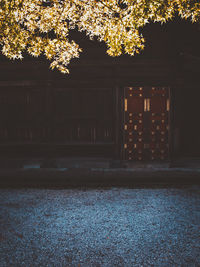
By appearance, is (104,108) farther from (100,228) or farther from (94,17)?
(100,228)

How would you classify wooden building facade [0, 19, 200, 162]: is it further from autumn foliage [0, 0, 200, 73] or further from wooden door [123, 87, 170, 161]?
autumn foliage [0, 0, 200, 73]

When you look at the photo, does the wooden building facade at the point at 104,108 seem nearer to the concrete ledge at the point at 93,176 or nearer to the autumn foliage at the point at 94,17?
the concrete ledge at the point at 93,176

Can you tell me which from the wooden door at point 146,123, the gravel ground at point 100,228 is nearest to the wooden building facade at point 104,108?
the wooden door at point 146,123

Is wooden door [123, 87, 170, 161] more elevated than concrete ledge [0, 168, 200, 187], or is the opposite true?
wooden door [123, 87, 170, 161]

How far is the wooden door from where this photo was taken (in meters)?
10.7

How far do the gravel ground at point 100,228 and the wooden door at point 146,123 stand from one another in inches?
159

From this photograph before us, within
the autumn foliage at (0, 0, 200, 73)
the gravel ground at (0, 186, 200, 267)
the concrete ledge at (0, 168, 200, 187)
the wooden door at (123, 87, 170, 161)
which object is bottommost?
the concrete ledge at (0, 168, 200, 187)

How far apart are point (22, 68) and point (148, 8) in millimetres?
6197

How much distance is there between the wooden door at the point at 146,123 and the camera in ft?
35.0

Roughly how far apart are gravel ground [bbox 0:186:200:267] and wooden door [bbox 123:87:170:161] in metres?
4.03

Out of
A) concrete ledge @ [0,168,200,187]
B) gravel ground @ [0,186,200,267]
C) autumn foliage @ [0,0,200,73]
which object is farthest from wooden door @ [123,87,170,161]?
gravel ground @ [0,186,200,267]

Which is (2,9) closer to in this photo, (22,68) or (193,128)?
(22,68)

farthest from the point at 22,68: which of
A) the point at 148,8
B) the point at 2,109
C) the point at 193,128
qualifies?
the point at 193,128

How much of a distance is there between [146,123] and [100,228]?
22.5ft
